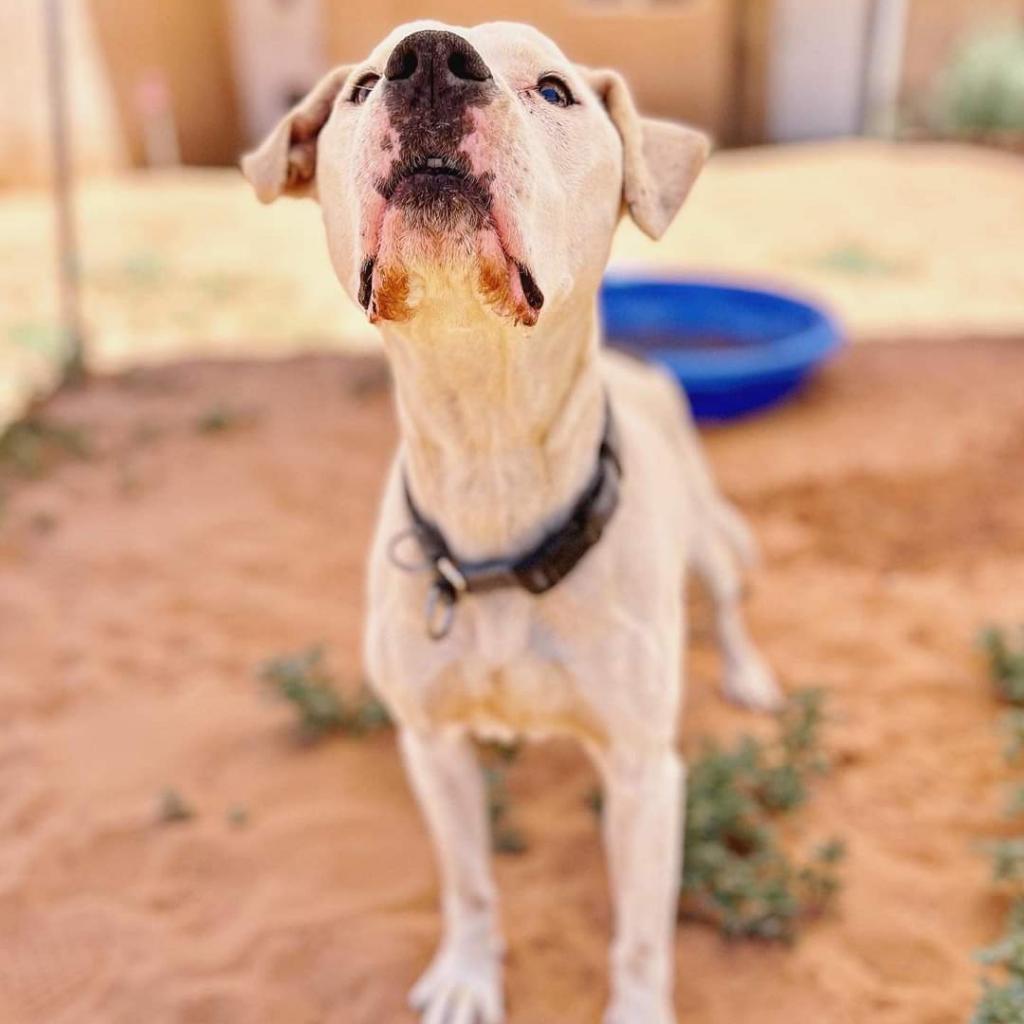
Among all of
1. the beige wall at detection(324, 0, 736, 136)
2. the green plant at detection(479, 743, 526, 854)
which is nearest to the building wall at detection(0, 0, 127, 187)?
the beige wall at detection(324, 0, 736, 136)

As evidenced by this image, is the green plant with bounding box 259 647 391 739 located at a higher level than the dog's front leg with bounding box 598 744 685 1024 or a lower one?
lower

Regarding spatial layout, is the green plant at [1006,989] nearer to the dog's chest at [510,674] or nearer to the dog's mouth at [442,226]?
the dog's chest at [510,674]

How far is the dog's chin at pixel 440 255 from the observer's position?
56.5 inches

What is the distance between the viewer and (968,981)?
8.25 ft

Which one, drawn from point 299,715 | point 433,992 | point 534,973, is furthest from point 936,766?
point 299,715

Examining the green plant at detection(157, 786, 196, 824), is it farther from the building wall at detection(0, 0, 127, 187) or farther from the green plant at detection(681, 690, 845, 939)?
the building wall at detection(0, 0, 127, 187)

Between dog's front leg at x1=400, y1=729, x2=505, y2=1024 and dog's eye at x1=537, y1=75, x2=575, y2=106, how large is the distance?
133 cm

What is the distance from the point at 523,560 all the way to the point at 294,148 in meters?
0.92

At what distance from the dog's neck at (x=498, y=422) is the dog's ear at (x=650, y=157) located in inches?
9.3

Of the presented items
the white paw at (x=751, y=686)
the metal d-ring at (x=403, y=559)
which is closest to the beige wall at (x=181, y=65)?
the white paw at (x=751, y=686)

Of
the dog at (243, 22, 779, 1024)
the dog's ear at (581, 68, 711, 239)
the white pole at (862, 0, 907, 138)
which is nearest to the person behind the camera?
the dog at (243, 22, 779, 1024)

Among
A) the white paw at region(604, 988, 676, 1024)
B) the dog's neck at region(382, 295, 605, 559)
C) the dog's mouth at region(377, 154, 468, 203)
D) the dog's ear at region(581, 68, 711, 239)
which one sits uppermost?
the dog's mouth at region(377, 154, 468, 203)

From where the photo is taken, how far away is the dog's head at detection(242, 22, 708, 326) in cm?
140

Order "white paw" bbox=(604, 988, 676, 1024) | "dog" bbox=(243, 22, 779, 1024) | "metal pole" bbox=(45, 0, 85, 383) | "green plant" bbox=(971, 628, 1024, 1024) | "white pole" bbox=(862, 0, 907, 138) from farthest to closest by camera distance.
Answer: "white pole" bbox=(862, 0, 907, 138) < "metal pole" bbox=(45, 0, 85, 383) < "white paw" bbox=(604, 988, 676, 1024) < "green plant" bbox=(971, 628, 1024, 1024) < "dog" bbox=(243, 22, 779, 1024)
